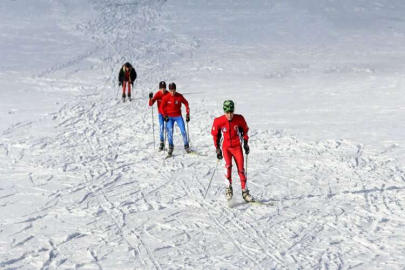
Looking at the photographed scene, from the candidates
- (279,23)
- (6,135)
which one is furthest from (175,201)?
(279,23)

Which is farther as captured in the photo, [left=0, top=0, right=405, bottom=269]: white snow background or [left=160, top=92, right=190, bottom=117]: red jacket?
[left=160, top=92, right=190, bottom=117]: red jacket

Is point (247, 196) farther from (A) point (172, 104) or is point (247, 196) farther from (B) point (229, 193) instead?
(A) point (172, 104)

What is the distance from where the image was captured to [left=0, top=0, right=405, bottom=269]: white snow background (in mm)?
8781

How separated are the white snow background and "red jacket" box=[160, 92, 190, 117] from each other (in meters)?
1.27

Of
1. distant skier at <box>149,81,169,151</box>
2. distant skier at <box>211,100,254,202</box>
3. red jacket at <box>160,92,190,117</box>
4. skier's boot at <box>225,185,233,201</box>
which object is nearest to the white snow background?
skier's boot at <box>225,185,233,201</box>

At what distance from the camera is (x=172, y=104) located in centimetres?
1376

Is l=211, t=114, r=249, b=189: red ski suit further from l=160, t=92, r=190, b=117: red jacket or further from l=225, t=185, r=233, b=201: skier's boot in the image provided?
l=160, t=92, r=190, b=117: red jacket

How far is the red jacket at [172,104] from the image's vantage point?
1370 centimetres

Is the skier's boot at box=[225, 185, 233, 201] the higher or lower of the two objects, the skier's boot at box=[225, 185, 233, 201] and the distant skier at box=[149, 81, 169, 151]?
the lower

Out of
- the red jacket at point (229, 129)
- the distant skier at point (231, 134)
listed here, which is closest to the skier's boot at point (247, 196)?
the distant skier at point (231, 134)

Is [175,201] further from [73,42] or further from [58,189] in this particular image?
[73,42]

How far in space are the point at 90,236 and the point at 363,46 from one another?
28.6m

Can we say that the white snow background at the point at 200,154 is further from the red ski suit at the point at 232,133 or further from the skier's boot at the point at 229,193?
the red ski suit at the point at 232,133

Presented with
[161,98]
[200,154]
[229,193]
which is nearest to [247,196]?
[229,193]
